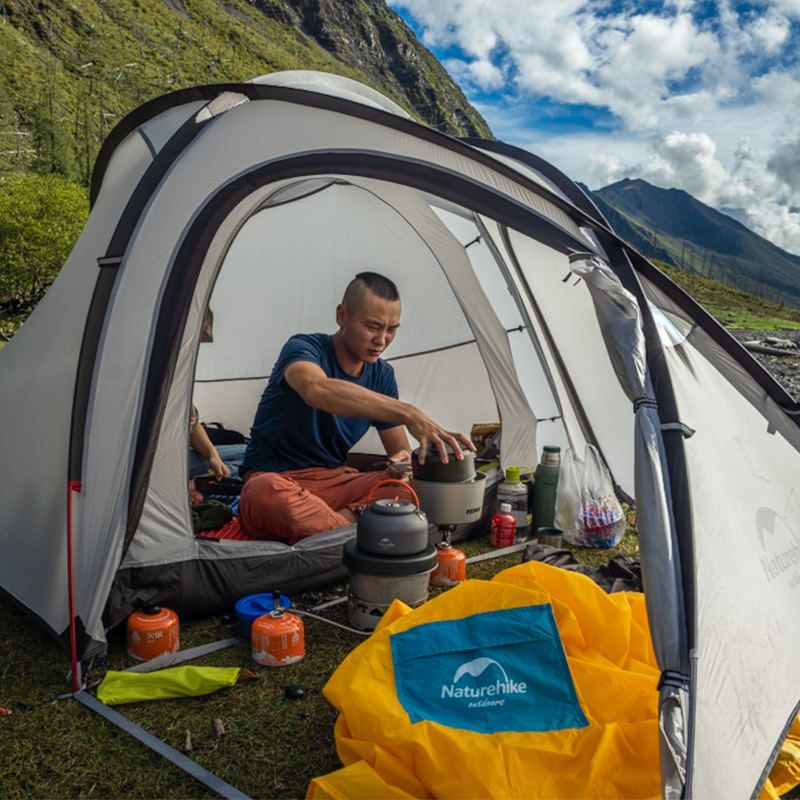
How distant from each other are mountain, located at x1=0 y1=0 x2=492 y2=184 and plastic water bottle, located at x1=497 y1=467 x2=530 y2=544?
39.4 m

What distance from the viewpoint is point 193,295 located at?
3176mm

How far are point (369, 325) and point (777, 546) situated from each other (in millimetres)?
2293

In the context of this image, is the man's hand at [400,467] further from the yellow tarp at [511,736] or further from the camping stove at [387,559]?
the yellow tarp at [511,736]

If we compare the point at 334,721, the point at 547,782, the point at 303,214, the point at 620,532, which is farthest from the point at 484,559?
the point at 303,214

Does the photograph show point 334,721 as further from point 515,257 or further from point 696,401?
point 515,257

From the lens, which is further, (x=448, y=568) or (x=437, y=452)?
(x=448, y=568)

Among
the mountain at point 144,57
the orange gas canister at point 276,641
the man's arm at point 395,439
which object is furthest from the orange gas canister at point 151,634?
the mountain at point 144,57

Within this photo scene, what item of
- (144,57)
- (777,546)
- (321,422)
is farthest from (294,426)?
(144,57)

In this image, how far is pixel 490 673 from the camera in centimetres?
225

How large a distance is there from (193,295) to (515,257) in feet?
7.32

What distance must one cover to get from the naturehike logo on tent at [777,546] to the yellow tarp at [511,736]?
0.54 meters

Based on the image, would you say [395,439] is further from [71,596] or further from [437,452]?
[71,596]

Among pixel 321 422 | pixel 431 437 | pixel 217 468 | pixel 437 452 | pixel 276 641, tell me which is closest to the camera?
pixel 276 641

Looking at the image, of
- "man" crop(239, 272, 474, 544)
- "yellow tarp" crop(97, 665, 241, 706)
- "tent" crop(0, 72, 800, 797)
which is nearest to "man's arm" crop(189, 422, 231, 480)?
"man" crop(239, 272, 474, 544)
